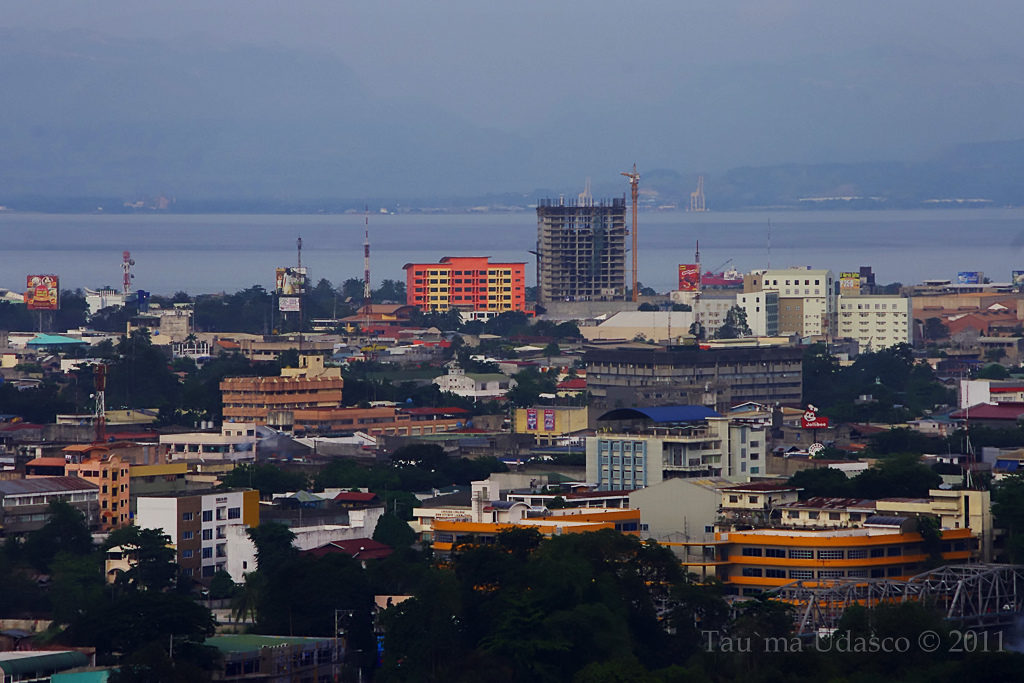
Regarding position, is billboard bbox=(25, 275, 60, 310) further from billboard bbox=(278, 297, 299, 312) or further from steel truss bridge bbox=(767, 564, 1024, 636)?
steel truss bridge bbox=(767, 564, 1024, 636)

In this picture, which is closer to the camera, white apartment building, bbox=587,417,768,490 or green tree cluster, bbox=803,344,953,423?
white apartment building, bbox=587,417,768,490

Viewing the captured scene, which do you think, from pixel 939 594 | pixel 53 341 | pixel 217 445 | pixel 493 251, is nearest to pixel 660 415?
pixel 939 594

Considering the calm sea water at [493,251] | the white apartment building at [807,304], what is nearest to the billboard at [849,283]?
the white apartment building at [807,304]

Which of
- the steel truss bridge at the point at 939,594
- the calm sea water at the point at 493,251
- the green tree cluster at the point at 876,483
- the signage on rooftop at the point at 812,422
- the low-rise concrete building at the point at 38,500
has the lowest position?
the steel truss bridge at the point at 939,594

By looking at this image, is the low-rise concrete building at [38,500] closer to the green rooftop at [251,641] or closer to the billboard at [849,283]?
the green rooftop at [251,641]

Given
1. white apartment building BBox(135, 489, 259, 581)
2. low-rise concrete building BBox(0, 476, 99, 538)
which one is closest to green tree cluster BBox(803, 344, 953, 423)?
low-rise concrete building BBox(0, 476, 99, 538)

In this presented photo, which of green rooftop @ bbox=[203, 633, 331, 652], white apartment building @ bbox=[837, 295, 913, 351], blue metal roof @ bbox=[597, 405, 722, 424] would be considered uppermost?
white apartment building @ bbox=[837, 295, 913, 351]
